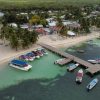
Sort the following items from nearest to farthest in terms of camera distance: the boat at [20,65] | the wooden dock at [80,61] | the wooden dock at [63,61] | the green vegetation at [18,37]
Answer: the wooden dock at [80,61] < the boat at [20,65] < the wooden dock at [63,61] < the green vegetation at [18,37]

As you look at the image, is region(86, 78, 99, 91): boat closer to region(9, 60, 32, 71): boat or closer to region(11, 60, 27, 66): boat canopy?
region(9, 60, 32, 71): boat

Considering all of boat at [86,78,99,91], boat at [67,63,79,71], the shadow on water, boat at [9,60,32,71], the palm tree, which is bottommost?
the shadow on water

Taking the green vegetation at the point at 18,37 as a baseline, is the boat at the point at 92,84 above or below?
below

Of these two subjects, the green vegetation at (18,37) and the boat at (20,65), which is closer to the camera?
the boat at (20,65)

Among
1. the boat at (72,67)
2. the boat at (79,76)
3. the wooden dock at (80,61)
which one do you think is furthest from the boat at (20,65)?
the wooden dock at (80,61)

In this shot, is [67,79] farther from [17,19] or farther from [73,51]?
[17,19]

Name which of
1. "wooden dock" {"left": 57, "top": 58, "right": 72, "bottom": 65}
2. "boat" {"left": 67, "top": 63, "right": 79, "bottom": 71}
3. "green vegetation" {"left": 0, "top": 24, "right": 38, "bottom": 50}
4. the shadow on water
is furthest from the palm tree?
the shadow on water

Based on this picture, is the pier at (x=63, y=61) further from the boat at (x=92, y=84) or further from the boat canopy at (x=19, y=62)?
the boat at (x=92, y=84)
